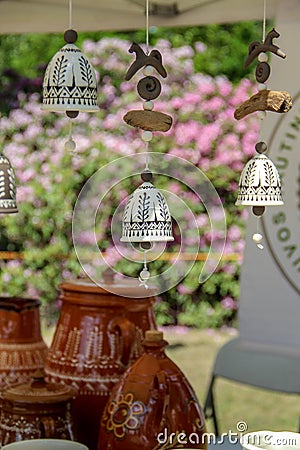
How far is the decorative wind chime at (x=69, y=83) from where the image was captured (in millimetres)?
1436

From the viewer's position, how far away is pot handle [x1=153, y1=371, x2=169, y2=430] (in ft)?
4.60

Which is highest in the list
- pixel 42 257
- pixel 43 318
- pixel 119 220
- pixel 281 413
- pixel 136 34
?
pixel 136 34

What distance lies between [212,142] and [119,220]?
3774 millimetres

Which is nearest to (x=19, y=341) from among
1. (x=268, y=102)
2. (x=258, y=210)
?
(x=258, y=210)

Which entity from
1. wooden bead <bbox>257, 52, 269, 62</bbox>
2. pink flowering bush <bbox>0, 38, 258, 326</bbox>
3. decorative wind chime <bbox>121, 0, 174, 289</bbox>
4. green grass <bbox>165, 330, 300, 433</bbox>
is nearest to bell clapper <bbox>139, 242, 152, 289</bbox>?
decorative wind chime <bbox>121, 0, 174, 289</bbox>

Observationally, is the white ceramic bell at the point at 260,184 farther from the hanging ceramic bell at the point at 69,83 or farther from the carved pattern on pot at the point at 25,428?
the carved pattern on pot at the point at 25,428

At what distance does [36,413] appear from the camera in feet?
4.73

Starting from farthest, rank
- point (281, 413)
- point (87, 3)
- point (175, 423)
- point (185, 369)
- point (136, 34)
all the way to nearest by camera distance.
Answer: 1. point (136, 34)
2. point (185, 369)
3. point (281, 413)
4. point (87, 3)
5. point (175, 423)

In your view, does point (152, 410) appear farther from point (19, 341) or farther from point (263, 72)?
point (263, 72)

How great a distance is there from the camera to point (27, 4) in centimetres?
279

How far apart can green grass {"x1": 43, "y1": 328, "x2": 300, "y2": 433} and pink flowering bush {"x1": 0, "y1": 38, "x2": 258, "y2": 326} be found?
0.60 feet

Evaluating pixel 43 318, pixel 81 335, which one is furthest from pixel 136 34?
pixel 81 335

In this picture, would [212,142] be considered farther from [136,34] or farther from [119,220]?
[119,220]

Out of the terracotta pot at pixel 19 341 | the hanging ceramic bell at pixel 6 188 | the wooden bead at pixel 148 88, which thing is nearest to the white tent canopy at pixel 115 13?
the hanging ceramic bell at pixel 6 188
